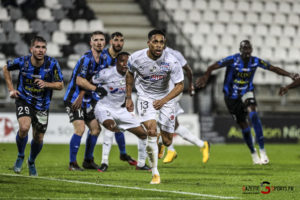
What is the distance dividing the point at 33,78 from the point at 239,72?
16.6 ft

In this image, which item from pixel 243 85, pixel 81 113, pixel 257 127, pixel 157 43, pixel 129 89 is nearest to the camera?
pixel 157 43

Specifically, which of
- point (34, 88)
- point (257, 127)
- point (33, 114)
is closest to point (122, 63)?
point (34, 88)

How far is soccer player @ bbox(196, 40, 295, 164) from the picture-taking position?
490 inches

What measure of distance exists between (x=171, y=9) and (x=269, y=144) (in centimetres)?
736

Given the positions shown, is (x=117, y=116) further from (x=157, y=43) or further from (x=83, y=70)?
(x=157, y=43)

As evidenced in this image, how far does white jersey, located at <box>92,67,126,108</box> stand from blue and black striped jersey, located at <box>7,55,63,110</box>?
173 centimetres

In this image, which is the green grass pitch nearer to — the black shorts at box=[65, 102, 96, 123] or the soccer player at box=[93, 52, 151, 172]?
the soccer player at box=[93, 52, 151, 172]

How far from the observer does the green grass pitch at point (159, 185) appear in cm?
690

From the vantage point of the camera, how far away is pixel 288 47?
26.1 metres

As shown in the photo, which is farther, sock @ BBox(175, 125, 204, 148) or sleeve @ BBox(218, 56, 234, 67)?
sleeve @ BBox(218, 56, 234, 67)

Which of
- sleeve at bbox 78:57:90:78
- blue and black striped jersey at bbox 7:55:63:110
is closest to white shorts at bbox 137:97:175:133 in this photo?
blue and black striped jersey at bbox 7:55:63:110

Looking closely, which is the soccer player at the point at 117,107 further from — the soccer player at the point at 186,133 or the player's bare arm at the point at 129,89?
the player's bare arm at the point at 129,89

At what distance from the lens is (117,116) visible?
1059 centimetres
